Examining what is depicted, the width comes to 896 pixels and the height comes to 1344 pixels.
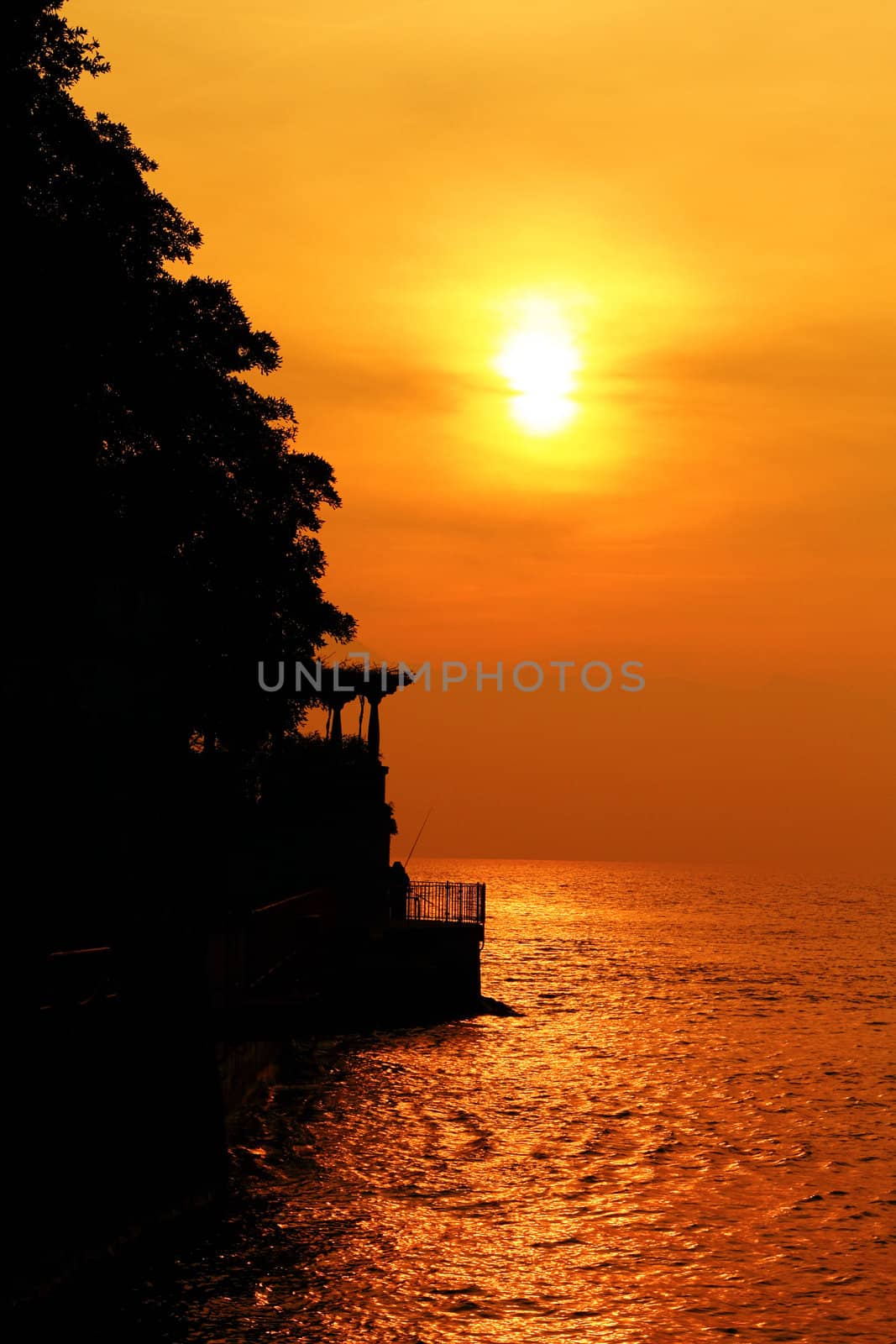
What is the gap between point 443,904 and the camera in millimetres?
52375

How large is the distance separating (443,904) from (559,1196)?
28.1 meters

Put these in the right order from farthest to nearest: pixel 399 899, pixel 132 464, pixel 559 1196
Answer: pixel 399 899 → pixel 132 464 → pixel 559 1196

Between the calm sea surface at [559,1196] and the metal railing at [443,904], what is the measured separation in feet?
13.4

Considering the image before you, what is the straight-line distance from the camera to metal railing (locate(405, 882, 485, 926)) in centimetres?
5144

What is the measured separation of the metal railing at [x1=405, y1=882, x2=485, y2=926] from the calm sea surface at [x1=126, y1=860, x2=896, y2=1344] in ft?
13.4

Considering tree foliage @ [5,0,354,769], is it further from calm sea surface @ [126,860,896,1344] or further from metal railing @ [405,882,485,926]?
metal railing @ [405,882,485,926]

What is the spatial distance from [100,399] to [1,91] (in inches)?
211

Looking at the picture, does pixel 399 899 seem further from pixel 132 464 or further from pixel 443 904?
pixel 132 464

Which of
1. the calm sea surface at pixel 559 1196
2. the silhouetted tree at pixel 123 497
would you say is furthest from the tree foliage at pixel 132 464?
the calm sea surface at pixel 559 1196

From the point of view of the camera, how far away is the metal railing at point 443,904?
51.4 meters

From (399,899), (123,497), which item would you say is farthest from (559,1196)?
(399,899)

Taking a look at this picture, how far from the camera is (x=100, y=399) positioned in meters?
24.4

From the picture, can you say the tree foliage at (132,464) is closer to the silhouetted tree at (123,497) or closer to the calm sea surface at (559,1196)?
the silhouetted tree at (123,497)

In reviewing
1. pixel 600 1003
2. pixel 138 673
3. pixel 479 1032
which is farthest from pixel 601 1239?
pixel 600 1003
